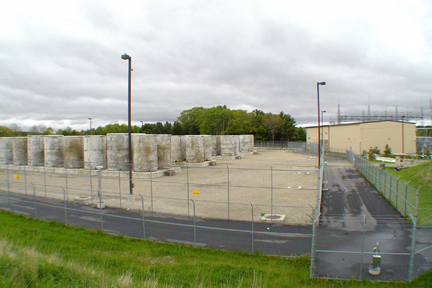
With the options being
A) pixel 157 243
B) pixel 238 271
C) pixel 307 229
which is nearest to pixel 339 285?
pixel 238 271

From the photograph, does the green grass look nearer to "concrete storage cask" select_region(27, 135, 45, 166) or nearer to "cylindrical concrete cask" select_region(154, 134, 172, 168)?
"cylindrical concrete cask" select_region(154, 134, 172, 168)

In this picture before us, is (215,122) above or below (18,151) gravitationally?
above

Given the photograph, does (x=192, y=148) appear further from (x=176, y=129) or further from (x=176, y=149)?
(x=176, y=129)

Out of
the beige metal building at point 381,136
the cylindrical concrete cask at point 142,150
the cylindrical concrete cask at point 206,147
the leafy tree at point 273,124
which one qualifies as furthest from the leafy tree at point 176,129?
the cylindrical concrete cask at point 142,150

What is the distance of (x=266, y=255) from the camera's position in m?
10.4

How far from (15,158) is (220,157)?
31.2 meters

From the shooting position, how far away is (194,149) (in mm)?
40750

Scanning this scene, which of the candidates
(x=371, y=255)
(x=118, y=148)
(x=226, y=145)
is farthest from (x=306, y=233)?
(x=226, y=145)

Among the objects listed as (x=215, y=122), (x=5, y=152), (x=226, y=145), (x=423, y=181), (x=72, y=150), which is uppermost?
(x=215, y=122)

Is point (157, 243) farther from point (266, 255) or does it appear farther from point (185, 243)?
point (266, 255)

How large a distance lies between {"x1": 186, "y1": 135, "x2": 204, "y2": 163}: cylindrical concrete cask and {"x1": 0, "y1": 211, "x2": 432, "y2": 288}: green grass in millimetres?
27400

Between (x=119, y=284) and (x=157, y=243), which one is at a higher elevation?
(x=119, y=284)

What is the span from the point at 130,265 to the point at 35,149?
123 feet

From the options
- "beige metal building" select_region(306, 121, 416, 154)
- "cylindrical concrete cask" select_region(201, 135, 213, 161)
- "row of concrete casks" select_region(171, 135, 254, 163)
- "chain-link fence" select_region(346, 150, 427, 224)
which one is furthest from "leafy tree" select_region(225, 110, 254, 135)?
"chain-link fence" select_region(346, 150, 427, 224)
